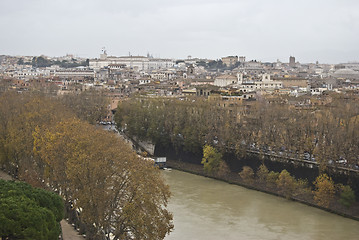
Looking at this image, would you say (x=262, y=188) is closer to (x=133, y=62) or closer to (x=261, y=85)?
(x=261, y=85)

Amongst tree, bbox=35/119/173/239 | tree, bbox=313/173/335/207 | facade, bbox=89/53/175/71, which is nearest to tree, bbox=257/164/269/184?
tree, bbox=313/173/335/207

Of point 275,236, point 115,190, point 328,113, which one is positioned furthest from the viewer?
point 328,113

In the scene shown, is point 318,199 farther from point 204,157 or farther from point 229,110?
point 229,110

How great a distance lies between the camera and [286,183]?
19.8m

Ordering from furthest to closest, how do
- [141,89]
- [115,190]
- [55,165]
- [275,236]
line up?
[141,89]
[275,236]
[55,165]
[115,190]

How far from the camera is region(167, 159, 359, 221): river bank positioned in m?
18.1

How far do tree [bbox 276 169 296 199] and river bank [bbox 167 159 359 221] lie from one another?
187 mm

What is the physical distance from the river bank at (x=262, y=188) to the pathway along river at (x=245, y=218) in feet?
0.72

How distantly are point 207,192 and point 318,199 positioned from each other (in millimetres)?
4389

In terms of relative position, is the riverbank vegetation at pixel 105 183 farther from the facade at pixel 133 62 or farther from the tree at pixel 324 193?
the facade at pixel 133 62

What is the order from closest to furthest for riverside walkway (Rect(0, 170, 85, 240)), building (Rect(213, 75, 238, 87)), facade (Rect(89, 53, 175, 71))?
riverside walkway (Rect(0, 170, 85, 240)), building (Rect(213, 75, 238, 87)), facade (Rect(89, 53, 175, 71))

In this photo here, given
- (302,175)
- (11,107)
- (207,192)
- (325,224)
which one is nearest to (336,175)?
(302,175)

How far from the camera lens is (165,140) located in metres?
28.6

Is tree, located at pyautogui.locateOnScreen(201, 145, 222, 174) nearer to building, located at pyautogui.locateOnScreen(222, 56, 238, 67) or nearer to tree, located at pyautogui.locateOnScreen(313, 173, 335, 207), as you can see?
tree, located at pyautogui.locateOnScreen(313, 173, 335, 207)
